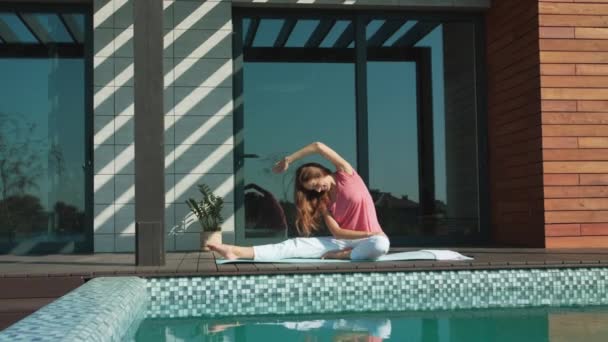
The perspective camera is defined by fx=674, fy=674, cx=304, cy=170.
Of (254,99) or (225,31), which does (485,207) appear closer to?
(254,99)

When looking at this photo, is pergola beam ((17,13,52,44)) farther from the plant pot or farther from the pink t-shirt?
the pink t-shirt

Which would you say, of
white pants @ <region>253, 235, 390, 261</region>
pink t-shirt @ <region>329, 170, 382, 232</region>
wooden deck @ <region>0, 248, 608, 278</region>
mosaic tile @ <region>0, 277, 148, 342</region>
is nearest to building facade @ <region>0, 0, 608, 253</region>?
wooden deck @ <region>0, 248, 608, 278</region>

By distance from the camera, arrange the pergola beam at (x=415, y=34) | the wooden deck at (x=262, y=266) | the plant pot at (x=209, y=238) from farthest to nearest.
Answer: the pergola beam at (x=415, y=34), the plant pot at (x=209, y=238), the wooden deck at (x=262, y=266)

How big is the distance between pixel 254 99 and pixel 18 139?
237 centimetres

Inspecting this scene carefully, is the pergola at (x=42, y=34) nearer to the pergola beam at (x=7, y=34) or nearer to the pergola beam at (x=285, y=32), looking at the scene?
the pergola beam at (x=7, y=34)

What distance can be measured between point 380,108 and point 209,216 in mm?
2155

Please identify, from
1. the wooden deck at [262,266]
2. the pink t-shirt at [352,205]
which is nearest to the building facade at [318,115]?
the wooden deck at [262,266]

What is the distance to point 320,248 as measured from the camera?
4.88 m

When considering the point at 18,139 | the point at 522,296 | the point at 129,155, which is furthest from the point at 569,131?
the point at 18,139

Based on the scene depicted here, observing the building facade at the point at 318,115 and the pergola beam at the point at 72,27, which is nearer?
the building facade at the point at 318,115

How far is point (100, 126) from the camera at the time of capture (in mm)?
6434

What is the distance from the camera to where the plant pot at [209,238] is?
6164mm

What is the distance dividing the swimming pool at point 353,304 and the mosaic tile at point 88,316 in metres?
0.01

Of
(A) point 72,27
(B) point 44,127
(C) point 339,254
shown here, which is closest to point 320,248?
(C) point 339,254
